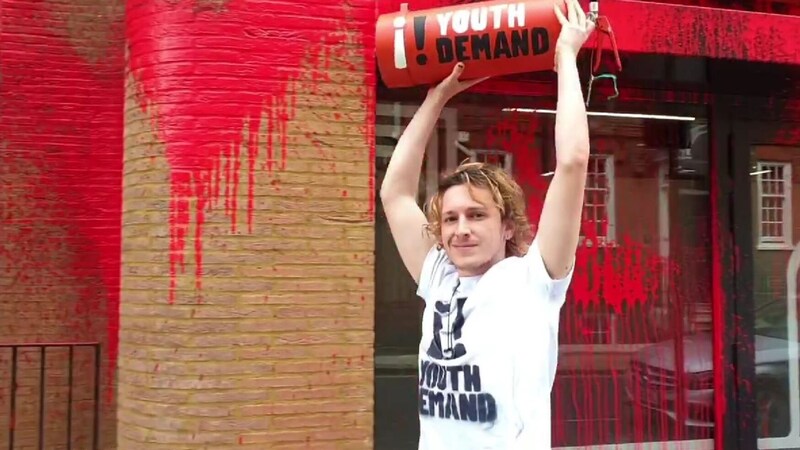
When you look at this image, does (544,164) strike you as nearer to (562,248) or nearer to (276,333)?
(276,333)

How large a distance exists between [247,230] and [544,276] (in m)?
2.68

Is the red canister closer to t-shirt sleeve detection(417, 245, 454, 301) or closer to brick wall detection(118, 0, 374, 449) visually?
t-shirt sleeve detection(417, 245, 454, 301)

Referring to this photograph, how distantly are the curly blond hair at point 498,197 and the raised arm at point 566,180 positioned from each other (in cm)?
13

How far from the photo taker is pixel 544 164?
5.74 meters

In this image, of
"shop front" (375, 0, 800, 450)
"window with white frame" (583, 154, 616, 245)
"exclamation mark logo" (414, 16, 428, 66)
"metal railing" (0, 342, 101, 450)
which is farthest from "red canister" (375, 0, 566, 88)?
"metal railing" (0, 342, 101, 450)

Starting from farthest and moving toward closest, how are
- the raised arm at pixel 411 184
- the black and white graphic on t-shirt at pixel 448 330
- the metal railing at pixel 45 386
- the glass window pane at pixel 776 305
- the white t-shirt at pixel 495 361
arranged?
the glass window pane at pixel 776 305 < the metal railing at pixel 45 386 < the raised arm at pixel 411 184 < the black and white graphic on t-shirt at pixel 448 330 < the white t-shirt at pixel 495 361

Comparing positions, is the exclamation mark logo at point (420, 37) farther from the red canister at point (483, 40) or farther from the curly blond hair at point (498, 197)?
the curly blond hair at point (498, 197)

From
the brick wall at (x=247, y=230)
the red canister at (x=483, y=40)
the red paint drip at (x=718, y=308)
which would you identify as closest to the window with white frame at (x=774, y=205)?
the red paint drip at (x=718, y=308)

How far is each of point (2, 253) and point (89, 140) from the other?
916mm

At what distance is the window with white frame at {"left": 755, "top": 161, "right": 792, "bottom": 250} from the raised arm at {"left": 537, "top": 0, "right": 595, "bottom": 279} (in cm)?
459

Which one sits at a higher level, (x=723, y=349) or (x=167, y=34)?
(x=167, y=34)

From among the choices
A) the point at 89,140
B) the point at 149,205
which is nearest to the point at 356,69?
the point at 149,205

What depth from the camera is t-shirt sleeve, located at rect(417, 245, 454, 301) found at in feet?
8.14

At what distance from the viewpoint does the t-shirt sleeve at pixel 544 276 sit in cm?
224
